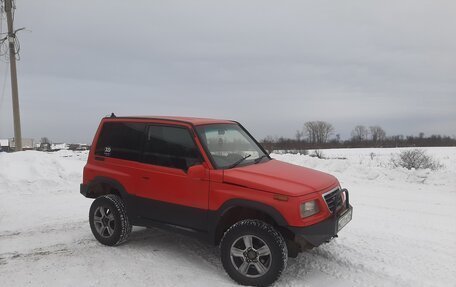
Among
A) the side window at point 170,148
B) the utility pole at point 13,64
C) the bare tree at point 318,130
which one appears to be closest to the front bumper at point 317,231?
the side window at point 170,148

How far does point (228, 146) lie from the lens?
5285mm

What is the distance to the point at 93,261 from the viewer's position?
5137 mm

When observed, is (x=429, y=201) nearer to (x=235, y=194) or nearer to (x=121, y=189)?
(x=235, y=194)

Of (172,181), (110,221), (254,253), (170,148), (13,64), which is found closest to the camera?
(254,253)

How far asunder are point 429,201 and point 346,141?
72.9m

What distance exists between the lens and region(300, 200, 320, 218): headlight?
4.25m

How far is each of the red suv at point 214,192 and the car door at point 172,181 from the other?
0.5 inches

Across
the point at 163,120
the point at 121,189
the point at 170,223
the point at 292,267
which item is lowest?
the point at 292,267

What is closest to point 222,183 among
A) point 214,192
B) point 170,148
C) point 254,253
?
point 214,192

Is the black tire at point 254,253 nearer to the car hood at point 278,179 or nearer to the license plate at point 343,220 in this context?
the car hood at point 278,179

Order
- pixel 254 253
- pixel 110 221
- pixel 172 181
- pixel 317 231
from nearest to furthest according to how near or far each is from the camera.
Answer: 1. pixel 317 231
2. pixel 254 253
3. pixel 172 181
4. pixel 110 221

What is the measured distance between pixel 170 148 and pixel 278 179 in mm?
1580

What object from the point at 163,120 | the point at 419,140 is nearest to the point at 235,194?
the point at 163,120

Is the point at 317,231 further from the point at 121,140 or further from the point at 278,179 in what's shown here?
the point at 121,140
